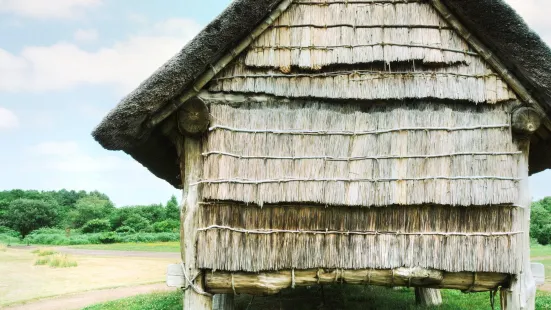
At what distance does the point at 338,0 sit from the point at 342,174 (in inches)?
68.8

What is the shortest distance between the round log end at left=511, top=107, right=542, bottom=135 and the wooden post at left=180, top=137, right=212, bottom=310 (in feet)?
9.59

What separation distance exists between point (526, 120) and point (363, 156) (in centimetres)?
150

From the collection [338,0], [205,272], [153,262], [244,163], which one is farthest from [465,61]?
[153,262]

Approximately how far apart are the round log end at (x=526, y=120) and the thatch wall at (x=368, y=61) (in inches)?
7.7

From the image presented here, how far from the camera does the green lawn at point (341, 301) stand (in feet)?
27.6

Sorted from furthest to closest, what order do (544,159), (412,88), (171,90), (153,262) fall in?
(153,262) → (544,159) → (412,88) → (171,90)

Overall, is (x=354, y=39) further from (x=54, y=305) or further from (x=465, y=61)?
(x=54, y=305)

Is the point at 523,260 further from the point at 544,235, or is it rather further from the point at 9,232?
the point at 9,232

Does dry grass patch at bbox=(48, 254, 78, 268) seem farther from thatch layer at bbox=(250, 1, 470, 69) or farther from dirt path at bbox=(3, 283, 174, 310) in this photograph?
thatch layer at bbox=(250, 1, 470, 69)

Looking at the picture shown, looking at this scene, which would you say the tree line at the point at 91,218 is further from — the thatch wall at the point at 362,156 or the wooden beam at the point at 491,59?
the wooden beam at the point at 491,59

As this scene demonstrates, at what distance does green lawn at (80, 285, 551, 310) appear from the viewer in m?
8.41

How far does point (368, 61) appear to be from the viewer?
4.06 metres

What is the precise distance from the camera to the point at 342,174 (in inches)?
155

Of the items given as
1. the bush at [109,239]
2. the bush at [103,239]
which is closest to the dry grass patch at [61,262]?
the bush at [103,239]
